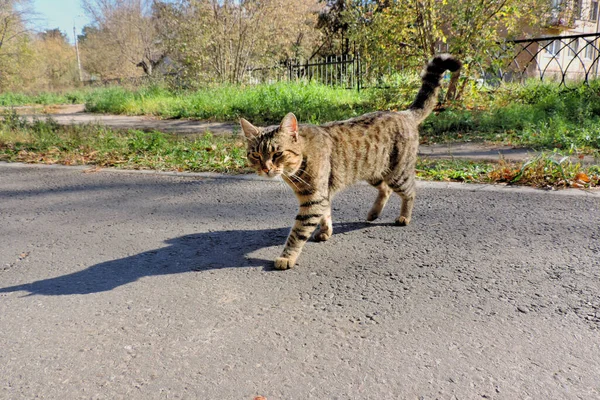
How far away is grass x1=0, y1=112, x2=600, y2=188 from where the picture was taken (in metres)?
4.73

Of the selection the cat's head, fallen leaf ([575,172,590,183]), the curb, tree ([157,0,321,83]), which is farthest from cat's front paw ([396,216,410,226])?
tree ([157,0,321,83])

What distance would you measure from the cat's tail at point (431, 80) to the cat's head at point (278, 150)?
58.7 inches

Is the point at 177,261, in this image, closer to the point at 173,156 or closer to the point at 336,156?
the point at 336,156

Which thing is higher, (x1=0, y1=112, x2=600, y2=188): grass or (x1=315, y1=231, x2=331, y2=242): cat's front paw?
(x1=0, y1=112, x2=600, y2=188): grass

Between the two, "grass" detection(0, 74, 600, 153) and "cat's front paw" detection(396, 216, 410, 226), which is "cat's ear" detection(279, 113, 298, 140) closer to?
"cat's front paw" detection(396, 216, 410, 226)

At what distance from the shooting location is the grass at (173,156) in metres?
4.73

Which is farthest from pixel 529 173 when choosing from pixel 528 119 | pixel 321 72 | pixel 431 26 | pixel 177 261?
pixel 321 72

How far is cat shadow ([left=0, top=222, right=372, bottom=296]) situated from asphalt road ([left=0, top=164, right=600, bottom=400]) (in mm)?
17

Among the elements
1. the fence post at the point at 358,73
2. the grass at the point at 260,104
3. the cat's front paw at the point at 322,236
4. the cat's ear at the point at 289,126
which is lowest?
the cat's front paw at the point at 322,236

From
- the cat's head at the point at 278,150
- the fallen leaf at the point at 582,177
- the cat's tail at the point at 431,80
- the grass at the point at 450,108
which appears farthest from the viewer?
the grass at the point at 450,108

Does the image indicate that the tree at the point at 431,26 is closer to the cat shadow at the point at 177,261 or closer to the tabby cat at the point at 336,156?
the tabby cat at the point at 336,156

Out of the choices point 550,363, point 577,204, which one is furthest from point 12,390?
point 577,204

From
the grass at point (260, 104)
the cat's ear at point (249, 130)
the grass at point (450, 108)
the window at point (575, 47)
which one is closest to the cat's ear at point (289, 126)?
the cat's ear at point (249, 130)

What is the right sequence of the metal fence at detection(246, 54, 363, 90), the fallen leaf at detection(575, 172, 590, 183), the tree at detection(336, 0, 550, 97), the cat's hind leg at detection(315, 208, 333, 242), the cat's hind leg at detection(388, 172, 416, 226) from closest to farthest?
the cat's hind leg at detection(315, 208, 333, 242), the cat's hind leg at detection(388, 172, 416, 226), the fallen leaf at detection(575, 172, 590, 183), the tree at detection(336, 0, 550, 97), the metal fence at detection(246, 54, 363, 90)
